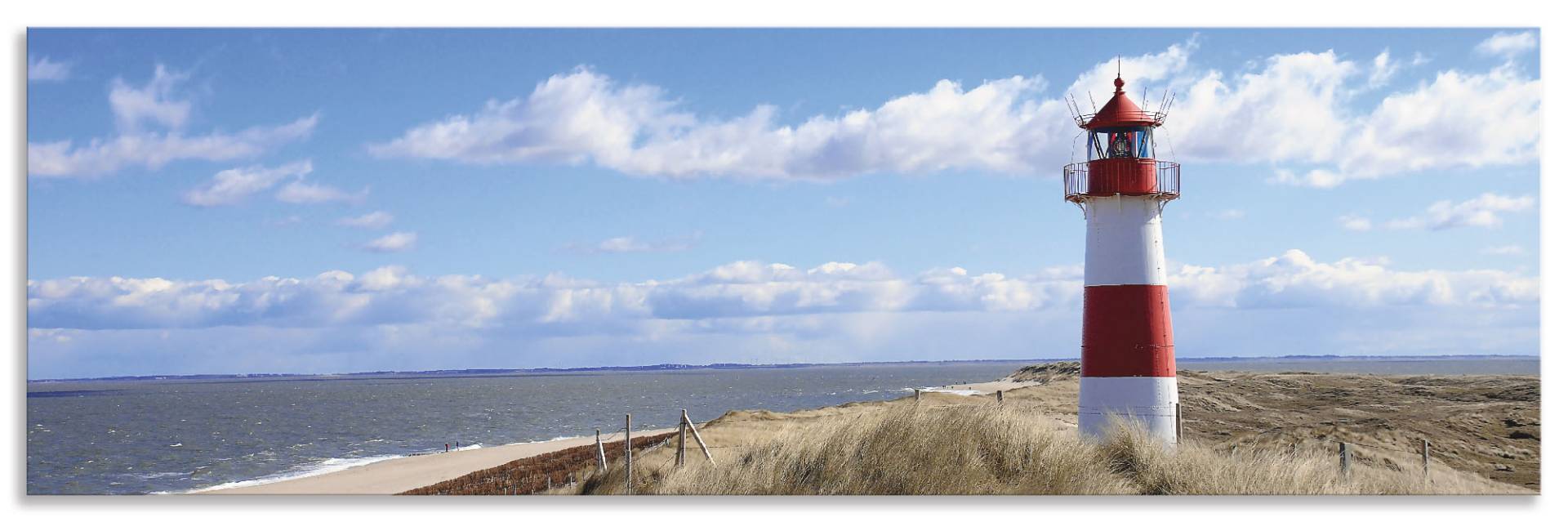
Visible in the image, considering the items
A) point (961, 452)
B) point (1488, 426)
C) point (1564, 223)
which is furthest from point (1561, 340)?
point (1488, 426)

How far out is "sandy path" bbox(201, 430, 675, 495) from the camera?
76.0 feet

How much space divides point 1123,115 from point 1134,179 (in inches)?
21.4

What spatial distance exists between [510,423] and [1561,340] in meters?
44.8

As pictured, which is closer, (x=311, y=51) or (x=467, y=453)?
(x=311, y=51)

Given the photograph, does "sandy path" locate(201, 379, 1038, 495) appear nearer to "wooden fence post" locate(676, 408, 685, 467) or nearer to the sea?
the sea

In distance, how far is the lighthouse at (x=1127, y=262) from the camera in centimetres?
1029

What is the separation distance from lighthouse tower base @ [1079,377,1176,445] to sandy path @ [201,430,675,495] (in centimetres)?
→ 1355

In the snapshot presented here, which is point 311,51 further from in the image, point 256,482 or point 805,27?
point 256,482

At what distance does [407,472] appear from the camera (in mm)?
26797

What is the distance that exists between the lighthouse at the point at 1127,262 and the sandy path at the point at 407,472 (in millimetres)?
13753

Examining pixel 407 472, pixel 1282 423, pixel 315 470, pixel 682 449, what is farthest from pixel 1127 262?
pixel 315 470

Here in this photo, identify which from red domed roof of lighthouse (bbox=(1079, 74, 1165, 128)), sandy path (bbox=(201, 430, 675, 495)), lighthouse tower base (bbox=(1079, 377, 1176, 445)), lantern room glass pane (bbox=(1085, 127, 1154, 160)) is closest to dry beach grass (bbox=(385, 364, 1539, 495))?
lighthouse tower base (bbox=(1079, 377, 1176, 445))

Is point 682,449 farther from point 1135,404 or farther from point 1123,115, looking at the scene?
point 1123,115

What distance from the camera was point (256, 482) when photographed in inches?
1045
